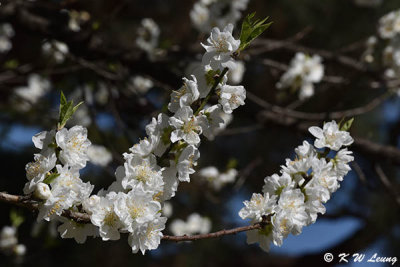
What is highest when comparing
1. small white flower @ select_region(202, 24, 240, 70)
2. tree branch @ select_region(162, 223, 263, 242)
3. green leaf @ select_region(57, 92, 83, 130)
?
small white flower @ select_region(202, 24, 240, 70)

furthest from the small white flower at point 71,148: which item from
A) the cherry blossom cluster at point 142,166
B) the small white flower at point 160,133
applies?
the small white flower at point 160,133

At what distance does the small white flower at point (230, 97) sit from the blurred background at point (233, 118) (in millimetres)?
932

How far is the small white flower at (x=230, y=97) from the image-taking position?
821 mm

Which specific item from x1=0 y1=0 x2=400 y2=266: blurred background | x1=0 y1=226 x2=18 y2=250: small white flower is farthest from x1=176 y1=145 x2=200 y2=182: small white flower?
x1=0 y1=226 x2=18 y2=250: small white flower

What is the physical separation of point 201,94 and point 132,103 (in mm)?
1165

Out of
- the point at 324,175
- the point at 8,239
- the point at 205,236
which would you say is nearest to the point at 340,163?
the point at 324,175

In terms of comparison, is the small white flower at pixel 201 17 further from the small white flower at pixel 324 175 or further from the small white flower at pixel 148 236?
the small white flower at pixel 148 236

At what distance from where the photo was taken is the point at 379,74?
1.98 m

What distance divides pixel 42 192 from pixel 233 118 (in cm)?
272

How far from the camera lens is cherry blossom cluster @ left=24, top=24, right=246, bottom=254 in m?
0.76

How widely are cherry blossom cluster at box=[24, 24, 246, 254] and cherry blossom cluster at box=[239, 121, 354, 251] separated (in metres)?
0.17

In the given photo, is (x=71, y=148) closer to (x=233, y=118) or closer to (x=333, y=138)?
(x=333, y=138)

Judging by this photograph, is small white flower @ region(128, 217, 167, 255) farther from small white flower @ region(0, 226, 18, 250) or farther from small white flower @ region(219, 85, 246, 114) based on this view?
small white flower @ region(0, 226, 18, 250)

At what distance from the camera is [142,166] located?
806mm
